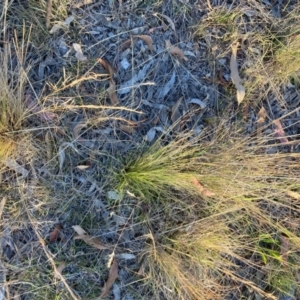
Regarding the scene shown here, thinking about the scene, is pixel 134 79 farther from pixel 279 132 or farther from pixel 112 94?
pixel 279 132

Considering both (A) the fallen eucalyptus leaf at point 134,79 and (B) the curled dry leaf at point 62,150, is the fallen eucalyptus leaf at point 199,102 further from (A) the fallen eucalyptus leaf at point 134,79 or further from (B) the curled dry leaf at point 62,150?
(B) the curled dry leaf at point 62,150

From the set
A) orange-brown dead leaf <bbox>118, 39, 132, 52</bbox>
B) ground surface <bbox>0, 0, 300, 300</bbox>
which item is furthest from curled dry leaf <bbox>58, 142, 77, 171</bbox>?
orange-brown dead leaf <bbox>118, 39, 132, 52</bbox>

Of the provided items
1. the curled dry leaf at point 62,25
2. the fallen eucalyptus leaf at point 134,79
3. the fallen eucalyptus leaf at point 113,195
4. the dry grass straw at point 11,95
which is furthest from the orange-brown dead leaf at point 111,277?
the curled dry leaf at point 62,25

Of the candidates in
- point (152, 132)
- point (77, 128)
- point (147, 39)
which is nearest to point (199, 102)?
point (152, 132)

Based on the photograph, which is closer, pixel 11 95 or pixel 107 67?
pixel 11 95

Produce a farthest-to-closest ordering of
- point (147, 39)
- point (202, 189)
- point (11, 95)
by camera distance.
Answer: point (147, 39) → point (202, 189) → point (11, 95)

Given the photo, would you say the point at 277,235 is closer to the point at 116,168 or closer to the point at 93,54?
the point at 116,168

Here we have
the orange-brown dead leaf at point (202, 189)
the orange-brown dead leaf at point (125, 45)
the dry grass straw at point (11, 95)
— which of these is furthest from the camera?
the orange-brown dead leaf at point (125, 45)
